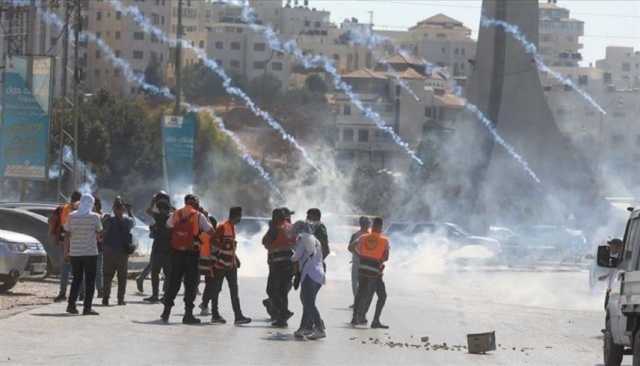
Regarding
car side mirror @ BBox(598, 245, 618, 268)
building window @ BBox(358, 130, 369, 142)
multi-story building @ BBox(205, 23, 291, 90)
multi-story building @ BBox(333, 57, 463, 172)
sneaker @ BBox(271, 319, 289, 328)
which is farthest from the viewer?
multi-story building @ BBox(205, 23, 291, 90)

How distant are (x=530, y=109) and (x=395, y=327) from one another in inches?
3196

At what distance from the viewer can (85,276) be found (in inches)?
904

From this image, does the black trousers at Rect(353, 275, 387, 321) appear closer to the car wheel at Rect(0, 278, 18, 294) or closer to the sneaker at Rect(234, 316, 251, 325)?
the sneaker at Rect(234, 316, 251, 325)

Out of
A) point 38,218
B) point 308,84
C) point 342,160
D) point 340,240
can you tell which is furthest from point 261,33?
point 38,218

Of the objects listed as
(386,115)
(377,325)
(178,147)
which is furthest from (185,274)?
(386,115)

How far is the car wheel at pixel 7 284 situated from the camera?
92.6 feet

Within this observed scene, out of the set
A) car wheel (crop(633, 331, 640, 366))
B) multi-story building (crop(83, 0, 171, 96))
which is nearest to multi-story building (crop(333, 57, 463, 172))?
multi-story building (crop(83, 0, 171, 96))

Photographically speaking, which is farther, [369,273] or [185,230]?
[369,273]

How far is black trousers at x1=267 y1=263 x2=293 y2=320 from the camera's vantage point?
75.3 ft

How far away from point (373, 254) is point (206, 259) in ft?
8.31

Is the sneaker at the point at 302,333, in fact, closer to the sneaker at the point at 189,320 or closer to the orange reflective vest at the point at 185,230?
the sneaker at the point at 189,320

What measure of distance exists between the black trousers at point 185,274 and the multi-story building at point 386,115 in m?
132

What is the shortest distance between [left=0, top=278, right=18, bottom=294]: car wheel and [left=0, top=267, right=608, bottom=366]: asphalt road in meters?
2.09

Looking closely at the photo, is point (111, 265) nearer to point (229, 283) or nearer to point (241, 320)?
point (229, 283)
